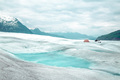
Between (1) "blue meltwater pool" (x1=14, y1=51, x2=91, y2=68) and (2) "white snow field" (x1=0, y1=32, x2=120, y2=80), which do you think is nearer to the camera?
(2) "white snow field" (x1=0, y1=32, x2=120, y2=80)

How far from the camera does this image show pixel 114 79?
4789 millimetres

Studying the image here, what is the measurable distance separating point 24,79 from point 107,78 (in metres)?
3.59

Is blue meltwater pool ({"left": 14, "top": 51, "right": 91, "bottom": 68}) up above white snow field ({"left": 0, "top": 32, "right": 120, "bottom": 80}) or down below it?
below

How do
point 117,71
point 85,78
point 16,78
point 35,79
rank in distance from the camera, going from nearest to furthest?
1. point 16,78
2. point 35,79
3. point 85,78
4. point 117,71

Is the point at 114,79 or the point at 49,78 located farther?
the point at 114,79

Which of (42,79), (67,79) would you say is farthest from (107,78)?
(42,79)

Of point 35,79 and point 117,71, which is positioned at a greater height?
point 35,79

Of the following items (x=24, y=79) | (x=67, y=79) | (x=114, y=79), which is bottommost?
(x=114, y=79)

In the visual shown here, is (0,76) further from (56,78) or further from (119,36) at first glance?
(119,36)

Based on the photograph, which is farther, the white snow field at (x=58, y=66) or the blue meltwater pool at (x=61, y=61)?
the blue meltwater pool at (x=61, y=61)

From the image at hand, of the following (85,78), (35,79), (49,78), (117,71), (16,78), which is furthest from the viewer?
(117,71)

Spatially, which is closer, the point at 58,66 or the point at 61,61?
the point at 58,66

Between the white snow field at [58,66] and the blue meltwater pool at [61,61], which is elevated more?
the white snow field at [58,66]

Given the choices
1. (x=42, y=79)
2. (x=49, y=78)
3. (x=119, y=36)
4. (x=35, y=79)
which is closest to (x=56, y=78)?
(x=49, y=78)
